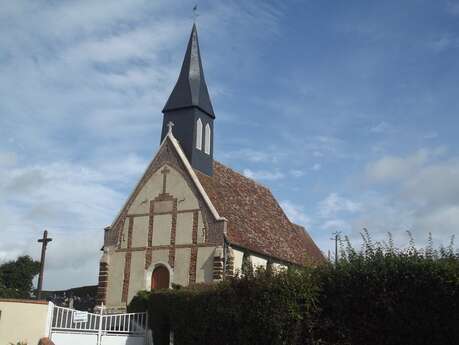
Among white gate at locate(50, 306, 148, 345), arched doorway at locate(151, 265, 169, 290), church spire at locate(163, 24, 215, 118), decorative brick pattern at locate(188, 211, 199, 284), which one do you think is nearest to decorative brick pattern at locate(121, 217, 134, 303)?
arched doorway at locate(151, 265, 169, 290)

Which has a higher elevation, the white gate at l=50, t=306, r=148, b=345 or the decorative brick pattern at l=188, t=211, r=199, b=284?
the decorative brick pattern at l=188, t=211, r=199, b=284

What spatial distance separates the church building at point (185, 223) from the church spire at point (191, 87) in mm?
63

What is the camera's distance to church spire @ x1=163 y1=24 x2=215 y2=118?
3133 centimetres

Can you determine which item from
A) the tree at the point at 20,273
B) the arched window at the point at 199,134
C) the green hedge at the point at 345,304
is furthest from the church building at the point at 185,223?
the tree at the point at 20,273

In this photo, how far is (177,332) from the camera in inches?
799

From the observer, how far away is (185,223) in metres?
28.0

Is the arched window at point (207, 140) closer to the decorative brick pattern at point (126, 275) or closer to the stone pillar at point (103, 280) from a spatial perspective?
the decorative brick pattern at point (126, 275)

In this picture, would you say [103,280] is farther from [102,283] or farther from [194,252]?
[194,252]

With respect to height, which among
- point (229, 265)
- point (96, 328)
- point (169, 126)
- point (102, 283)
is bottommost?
point (96, 328)

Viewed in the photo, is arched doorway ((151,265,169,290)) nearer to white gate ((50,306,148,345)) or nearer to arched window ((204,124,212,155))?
white gate ((50,306,148,345))

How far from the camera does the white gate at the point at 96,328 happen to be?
1956 cm

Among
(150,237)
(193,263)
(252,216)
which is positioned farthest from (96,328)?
(252,216)

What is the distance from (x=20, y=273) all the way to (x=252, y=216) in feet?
106

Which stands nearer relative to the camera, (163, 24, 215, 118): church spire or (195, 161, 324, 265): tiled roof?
(195, 161, 324, 265): tiled roof
